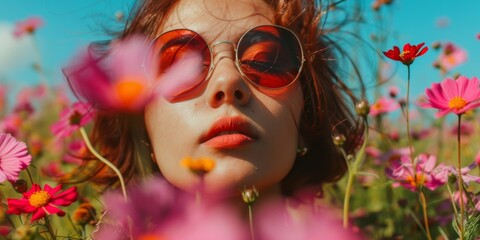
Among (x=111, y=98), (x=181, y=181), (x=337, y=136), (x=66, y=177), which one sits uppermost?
(x=111, y=98)

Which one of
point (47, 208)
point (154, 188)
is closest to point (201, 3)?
point (47, 208)

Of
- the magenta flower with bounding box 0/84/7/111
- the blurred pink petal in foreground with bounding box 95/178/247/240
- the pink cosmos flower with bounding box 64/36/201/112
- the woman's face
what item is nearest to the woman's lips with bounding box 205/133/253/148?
the woman's face

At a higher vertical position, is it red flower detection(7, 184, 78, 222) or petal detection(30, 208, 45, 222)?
red flower detection(7, 184, 78, 222)

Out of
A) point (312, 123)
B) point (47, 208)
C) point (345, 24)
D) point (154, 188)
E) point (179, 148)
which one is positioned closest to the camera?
point (154, 188)

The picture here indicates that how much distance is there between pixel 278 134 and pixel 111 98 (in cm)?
46

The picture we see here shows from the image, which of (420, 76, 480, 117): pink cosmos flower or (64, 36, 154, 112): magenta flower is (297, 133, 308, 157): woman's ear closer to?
(420, 76, 480, 117): pink cosmos flower

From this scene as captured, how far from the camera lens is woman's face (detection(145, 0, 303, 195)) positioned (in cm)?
94

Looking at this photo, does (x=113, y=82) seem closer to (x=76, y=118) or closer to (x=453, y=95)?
(x=453, y=95)

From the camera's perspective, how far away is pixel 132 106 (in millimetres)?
613

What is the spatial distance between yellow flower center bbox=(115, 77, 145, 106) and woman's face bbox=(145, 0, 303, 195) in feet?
0.91

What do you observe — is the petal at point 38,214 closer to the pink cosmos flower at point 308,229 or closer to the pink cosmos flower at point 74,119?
the pink cosmos flower at point 74,119

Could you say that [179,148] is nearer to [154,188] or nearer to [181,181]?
[181,181]

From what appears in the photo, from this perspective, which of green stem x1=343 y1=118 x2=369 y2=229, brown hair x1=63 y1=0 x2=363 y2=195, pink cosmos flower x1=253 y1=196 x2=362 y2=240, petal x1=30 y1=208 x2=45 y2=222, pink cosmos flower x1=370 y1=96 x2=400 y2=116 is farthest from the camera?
pink cosmos flower x1=370 y1=96 x2=400 y2=116

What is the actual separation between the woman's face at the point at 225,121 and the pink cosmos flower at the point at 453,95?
256 millimetres
